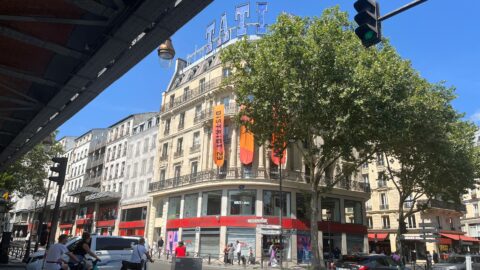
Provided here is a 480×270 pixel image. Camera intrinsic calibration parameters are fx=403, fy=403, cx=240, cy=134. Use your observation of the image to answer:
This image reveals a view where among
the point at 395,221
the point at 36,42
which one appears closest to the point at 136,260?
the point at 36,42

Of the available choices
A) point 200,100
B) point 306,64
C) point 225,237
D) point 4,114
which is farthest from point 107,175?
point 4,114

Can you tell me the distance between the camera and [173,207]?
38.8 metres

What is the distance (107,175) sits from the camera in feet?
183

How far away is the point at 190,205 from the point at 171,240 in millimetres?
4152

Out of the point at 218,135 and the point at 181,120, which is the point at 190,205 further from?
the point at 181,120

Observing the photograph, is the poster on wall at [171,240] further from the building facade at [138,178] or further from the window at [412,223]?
the window at [412,223]

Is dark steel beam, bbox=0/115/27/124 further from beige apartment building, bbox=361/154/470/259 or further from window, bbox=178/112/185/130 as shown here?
beige apartment building, bbox=361/154/470/259

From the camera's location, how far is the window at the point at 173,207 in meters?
38.2

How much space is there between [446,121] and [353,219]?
14.5 metres

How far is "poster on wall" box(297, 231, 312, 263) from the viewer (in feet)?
106

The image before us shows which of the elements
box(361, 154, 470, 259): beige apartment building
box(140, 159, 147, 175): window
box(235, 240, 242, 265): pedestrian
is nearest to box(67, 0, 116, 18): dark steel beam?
box(235, 240, 242, 265): pedestrian

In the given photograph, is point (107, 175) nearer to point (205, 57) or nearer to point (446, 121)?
point (205, 57)

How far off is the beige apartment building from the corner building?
1030cm

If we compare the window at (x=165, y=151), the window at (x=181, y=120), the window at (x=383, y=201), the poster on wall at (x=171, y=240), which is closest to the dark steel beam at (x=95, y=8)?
the poster on wall at (x=171, y=240)
